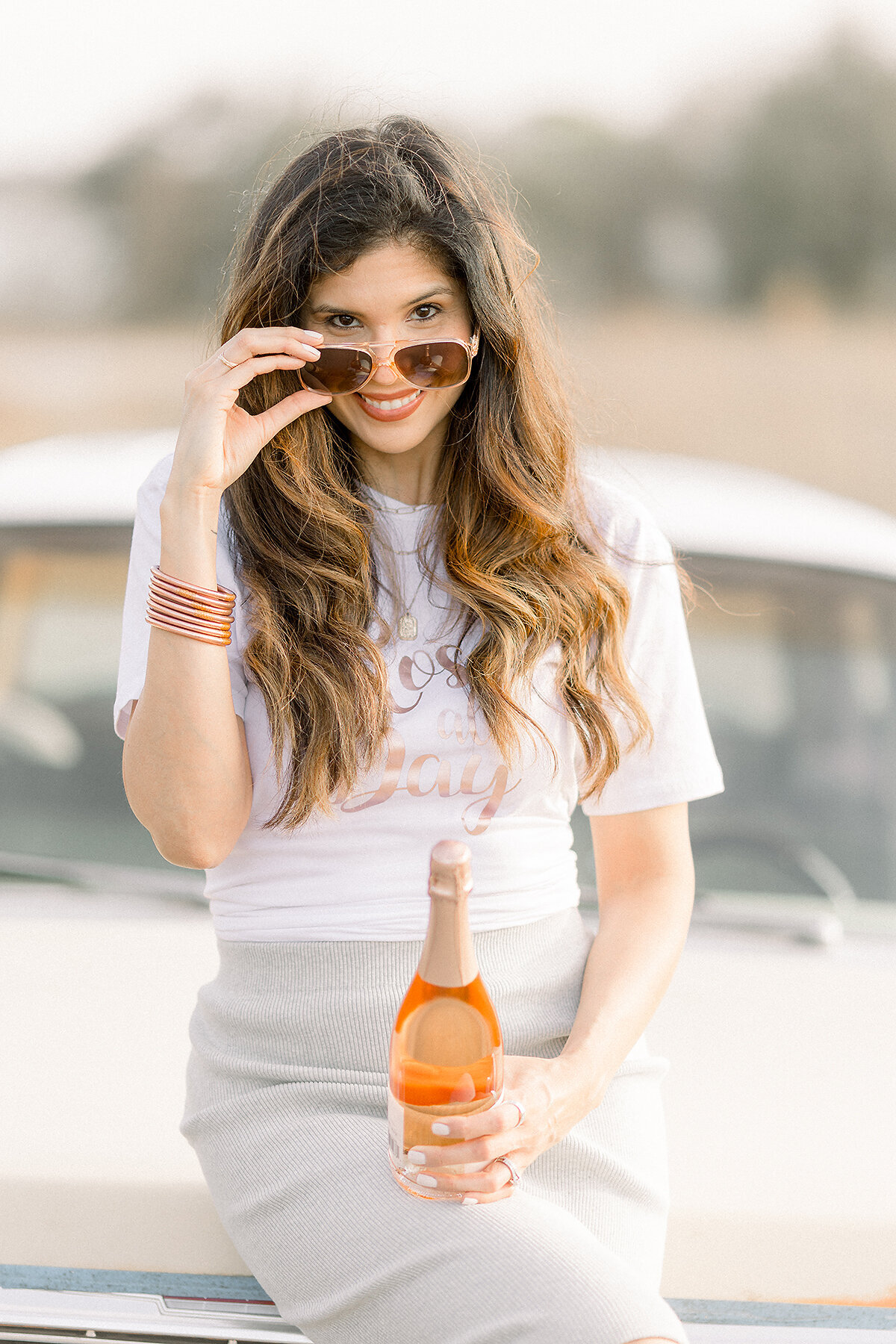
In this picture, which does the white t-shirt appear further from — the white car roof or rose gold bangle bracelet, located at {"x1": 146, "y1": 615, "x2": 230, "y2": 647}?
the white car roof

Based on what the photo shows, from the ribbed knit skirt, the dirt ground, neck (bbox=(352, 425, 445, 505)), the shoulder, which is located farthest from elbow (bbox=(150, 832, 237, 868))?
the dirt ground

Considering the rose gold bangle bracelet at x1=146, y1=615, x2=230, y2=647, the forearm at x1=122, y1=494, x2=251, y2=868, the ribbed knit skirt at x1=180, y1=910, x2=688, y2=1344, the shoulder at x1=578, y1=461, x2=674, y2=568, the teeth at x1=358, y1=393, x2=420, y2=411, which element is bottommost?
the ribbed knit skirt at x1=180, y1=910, x2=688, y2=1344

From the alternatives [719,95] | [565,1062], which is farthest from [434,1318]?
[719,95]

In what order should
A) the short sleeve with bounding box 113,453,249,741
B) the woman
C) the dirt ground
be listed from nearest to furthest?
the woman < the short sleeve with bounding box 113,453,249,741 < the dirt ground

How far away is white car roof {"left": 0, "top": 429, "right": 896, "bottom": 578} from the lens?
2.47 metres

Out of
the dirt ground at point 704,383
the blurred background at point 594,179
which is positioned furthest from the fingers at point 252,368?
the blurred background at point 594,179

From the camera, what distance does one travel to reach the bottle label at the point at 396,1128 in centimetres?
131

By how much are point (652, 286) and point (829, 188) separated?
232 inches

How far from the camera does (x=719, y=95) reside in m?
29.1

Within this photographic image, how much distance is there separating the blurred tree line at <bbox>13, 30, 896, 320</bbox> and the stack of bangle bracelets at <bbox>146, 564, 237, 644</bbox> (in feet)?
73.3

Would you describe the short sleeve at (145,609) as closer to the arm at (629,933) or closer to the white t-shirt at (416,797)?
the white t-shirt at (416,797)

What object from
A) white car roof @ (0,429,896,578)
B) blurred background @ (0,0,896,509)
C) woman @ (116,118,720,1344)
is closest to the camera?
woman @ (116,118,720,1344)

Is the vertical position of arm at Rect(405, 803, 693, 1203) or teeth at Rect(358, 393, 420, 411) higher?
teeth at Rect(358, 393, 420, 411)

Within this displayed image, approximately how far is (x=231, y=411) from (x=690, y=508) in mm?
1188
